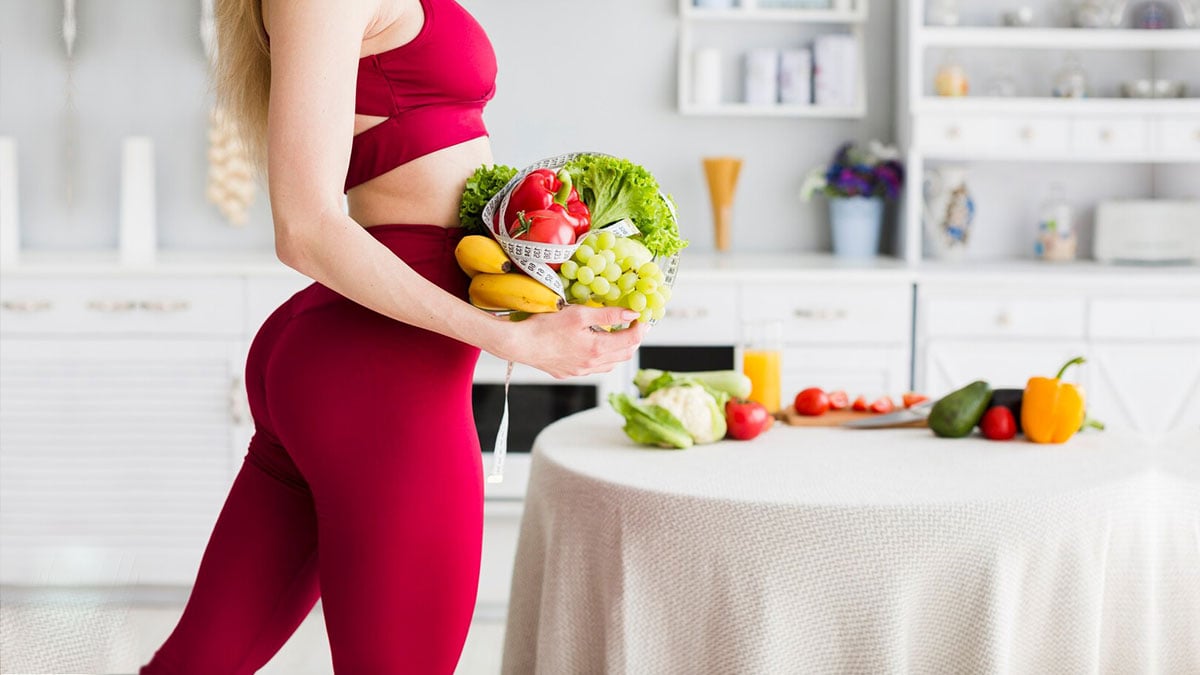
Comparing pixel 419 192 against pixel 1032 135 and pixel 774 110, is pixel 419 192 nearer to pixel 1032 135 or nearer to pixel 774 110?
pixel 774 110

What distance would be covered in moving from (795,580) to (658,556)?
177mm

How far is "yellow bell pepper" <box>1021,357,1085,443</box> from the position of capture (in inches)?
74.7

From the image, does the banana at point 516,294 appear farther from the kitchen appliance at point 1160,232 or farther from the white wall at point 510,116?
the kitchen appliance at point 1160,232

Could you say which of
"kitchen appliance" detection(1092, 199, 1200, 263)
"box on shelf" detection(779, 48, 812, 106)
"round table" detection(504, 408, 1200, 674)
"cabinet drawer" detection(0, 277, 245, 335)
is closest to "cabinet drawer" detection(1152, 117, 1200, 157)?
"kitchen appliance" detection(1092, 199, 1200, 263)

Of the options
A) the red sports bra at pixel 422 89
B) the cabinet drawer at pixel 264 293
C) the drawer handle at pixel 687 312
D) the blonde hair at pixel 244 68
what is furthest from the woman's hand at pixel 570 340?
the cabinet drawer at pixel 264 293

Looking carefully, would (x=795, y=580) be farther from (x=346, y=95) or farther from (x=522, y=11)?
(x=522, y=11)

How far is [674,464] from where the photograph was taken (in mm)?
1744

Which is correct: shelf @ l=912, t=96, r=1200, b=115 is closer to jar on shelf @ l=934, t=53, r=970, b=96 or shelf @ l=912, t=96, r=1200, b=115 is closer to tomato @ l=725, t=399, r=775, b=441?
jar on shelf @ l=934, t=53, r=970, b=96

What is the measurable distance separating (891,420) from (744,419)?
0.29 meters

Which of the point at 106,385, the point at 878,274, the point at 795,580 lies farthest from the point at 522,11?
the point at 795,580

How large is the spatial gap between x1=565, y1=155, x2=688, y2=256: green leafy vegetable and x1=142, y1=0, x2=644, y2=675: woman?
0.35ft

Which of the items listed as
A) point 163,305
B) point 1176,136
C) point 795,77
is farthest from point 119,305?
point 1176,136

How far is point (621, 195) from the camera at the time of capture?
47.4 inches

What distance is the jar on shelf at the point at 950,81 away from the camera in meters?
3.58
